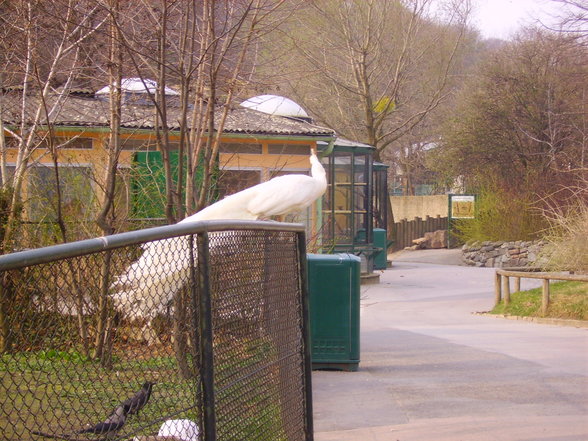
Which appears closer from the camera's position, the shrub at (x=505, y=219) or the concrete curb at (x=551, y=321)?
the concrete curb at (x=551, y=321)

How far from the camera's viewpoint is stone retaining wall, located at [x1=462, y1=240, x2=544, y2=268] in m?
26.7

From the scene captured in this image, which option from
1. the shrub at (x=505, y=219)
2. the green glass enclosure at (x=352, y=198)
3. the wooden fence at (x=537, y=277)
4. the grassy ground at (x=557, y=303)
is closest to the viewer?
the grassy ground at (x=557, y=303)

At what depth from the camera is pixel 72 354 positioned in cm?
303

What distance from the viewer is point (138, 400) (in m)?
3.09

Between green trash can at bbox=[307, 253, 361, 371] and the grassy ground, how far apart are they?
6.19m

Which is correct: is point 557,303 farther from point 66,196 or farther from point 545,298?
point 66,196

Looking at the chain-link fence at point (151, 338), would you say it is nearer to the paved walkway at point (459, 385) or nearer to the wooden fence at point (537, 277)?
the paved walkway at point (459, 385)

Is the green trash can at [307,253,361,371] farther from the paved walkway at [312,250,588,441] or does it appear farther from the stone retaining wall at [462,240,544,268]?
the stone retaining wall at [462,240,544,268]

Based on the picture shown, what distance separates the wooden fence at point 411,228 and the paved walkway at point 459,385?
21.7 meters

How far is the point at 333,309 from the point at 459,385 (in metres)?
1.36

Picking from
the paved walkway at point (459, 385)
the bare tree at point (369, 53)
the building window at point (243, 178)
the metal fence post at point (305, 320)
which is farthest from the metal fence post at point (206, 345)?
the bare tree at point (369, 53)

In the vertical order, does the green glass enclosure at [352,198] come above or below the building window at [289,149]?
below

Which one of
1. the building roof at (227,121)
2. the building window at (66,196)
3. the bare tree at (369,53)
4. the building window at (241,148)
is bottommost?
the building window at (66,196)

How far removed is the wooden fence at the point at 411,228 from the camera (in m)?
35.4
